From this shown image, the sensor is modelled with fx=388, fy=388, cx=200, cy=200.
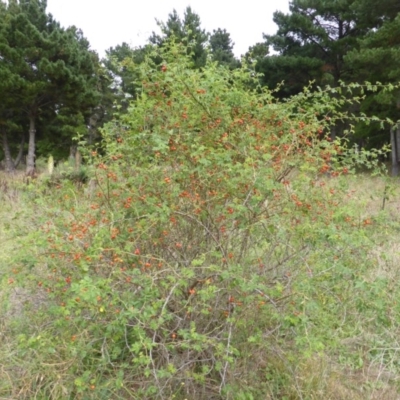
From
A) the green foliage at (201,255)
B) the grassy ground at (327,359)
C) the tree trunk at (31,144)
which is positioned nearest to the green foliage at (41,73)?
the tree trunk at (31,144)

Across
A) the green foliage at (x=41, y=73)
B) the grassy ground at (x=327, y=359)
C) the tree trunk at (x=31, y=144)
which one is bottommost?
the grassy ground at (x=327, y=359)

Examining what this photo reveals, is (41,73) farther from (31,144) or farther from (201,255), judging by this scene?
(201,255)

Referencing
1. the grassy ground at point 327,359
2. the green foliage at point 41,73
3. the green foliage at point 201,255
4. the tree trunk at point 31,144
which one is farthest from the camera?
the tree trunk at point 31,144

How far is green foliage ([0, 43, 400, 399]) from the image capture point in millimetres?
1906

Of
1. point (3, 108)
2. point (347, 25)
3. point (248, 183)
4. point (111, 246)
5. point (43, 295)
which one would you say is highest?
point (347, 25)

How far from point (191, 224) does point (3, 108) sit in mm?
16592

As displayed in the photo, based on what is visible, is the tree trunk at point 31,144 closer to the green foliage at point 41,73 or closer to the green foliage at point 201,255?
the green foliage at point 41,73

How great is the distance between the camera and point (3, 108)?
52.9 feet

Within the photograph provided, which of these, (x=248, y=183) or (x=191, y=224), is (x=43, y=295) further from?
(x=248, y=183)

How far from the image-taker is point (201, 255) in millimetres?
1984

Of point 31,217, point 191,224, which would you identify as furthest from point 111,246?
point 31,217

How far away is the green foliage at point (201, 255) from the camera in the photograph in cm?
191

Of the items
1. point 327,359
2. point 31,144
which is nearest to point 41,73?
point 31,144

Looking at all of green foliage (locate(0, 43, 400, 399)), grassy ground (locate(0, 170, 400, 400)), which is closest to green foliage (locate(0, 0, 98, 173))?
grassy ground (locate(0, 170, 400, 400))
